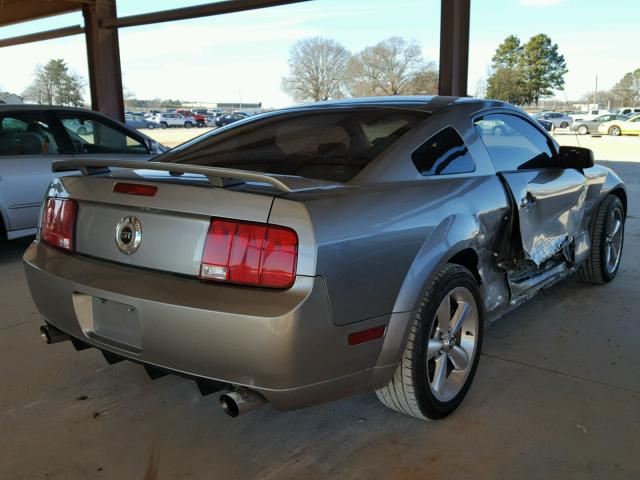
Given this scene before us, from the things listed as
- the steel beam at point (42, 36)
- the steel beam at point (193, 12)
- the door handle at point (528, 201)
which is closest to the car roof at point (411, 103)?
the door handle at point (528, 201)

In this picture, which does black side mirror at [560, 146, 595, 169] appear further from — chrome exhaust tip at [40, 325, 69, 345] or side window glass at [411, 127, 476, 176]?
chrome exhaust tip at [40, 325, 69, 345]

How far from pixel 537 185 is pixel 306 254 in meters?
1.98

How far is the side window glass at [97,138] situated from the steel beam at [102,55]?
5.59m

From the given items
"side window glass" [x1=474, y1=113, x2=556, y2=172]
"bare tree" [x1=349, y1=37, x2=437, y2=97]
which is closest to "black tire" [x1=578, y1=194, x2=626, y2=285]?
"side window glass" [x1=474, y1=113, x2=556, y2=172]

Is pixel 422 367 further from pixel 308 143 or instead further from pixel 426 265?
pixel 308 143

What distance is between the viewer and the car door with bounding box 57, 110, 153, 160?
19.8ft

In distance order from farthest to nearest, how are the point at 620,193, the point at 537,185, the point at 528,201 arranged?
the point at 620,193, the point at 537,185, the point at 528,201

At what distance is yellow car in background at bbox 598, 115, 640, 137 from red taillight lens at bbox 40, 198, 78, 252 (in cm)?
3306

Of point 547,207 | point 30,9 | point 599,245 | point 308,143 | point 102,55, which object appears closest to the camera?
point 308,143

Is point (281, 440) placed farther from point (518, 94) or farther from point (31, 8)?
point (518, 94)

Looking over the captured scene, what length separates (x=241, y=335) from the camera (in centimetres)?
192

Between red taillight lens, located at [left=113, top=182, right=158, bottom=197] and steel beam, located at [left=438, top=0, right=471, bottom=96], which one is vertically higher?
steel beam, located at [left=438, top=0, right=471, bottom=96]

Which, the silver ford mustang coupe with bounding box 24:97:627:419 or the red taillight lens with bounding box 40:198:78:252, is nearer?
the silver ford mustang coupe with bounding box 24:97:627:419

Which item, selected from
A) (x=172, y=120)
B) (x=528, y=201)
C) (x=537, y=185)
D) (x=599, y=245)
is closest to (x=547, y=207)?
(x=537, y=185)
